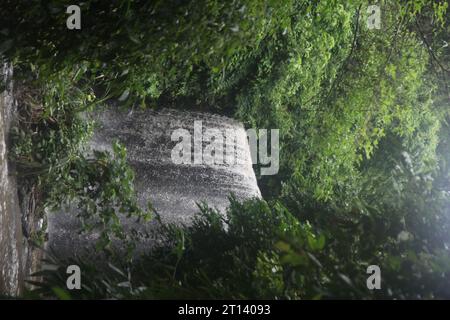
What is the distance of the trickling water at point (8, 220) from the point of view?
543 cm

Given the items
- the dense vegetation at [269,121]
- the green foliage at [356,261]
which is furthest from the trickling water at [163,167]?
the green foliage at [356,261]

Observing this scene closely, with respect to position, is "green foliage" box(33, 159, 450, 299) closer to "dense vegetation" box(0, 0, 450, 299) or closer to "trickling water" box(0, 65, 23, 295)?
"dense vegetation" box(0, 0, 450, 299)

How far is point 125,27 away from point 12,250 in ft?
8.51

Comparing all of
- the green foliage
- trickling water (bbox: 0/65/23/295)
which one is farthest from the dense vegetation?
trickling water (bbox: 0/65/23/295)

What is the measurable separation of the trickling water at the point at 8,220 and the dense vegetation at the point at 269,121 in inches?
11.0

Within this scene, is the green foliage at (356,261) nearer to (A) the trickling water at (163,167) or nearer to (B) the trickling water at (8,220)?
(B) the trickling water at (8,220)

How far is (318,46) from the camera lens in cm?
844

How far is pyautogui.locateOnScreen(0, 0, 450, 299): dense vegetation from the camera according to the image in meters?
3.25

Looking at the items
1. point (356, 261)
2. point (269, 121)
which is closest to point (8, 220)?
point (356, 261)

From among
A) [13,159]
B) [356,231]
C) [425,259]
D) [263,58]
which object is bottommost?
[425,259]

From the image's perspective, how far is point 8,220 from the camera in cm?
573

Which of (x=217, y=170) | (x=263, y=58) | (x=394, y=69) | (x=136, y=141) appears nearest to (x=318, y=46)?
(x=263, y=58)

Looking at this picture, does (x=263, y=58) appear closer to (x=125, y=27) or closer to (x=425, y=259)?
(x=125, y=27)

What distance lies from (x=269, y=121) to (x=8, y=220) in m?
4.93
